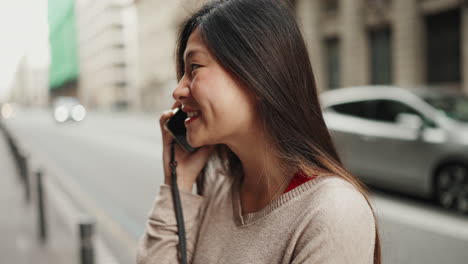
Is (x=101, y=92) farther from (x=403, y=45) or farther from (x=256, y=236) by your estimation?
(x=256, y=236)

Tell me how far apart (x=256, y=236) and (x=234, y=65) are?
0.45m

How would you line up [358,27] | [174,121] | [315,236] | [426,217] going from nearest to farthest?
1. [315,236]
2. [174,121]
3. [426,217]
4. [358,27]

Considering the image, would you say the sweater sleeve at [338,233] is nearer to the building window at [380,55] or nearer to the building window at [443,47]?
the building window at [443,47]

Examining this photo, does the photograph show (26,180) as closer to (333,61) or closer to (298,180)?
(298,180)

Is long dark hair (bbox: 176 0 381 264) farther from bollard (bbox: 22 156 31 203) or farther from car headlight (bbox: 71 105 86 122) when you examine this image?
car headlight (bbox: 71 105 86 122)

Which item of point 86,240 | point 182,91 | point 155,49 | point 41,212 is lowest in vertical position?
point 41,212

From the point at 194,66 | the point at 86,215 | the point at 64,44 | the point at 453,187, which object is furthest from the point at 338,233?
the point at 64,44

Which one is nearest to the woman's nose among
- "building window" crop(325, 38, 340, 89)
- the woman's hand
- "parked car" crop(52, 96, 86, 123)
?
the woman's hand

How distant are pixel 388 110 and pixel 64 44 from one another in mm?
103234

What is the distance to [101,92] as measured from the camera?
84062mm

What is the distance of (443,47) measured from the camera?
658 inches

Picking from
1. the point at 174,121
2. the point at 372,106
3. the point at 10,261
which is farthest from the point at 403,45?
the point at 174,121

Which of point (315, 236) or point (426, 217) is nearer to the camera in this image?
point (315, 236)

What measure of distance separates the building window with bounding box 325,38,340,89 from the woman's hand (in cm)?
2183
